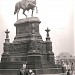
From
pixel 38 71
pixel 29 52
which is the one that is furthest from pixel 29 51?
pixel 38 71

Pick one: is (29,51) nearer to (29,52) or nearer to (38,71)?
(29,52)

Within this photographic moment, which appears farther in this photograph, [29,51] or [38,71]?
[29,51]

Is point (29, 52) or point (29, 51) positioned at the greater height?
point (29, 51)

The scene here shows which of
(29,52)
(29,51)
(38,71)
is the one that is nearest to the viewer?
(38,71)

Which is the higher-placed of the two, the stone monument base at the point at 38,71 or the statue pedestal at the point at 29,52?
the statue pedestal at the point at 29,52

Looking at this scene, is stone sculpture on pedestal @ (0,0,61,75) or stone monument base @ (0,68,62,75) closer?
stone monument base @ (0,68,62,75)

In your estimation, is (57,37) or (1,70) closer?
(1,70)

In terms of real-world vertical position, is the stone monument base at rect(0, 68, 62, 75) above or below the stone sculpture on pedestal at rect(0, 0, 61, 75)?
below

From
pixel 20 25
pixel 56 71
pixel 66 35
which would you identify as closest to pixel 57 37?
pixel 66 35

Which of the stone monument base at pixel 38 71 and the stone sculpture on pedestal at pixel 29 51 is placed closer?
the stone monument base at pixel 38 71

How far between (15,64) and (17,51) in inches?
109

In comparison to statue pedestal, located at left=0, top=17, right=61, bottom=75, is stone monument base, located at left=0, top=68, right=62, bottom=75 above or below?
below

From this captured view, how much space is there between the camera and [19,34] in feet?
101

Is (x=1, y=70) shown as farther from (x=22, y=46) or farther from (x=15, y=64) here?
(x=22, y=46)
